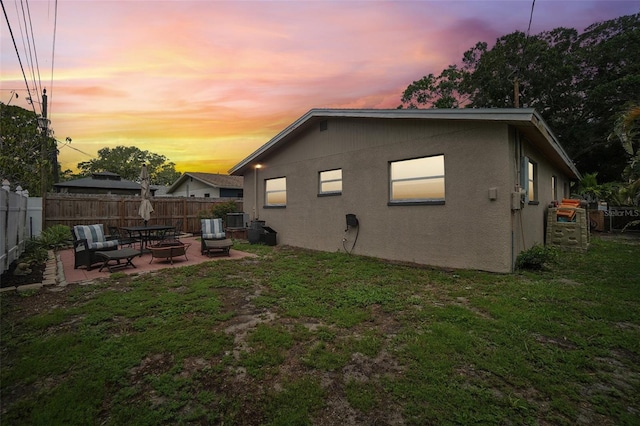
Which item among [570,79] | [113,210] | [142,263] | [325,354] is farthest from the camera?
[570,79]

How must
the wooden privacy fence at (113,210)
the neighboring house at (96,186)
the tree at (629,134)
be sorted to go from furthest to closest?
the neighboring house at (96,186) < the wooden privacy fence at (113,210) < the tree at (629,134)

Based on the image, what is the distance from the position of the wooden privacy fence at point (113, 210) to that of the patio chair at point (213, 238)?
21.1ft

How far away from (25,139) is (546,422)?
52.0 feet

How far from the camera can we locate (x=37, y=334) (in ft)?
11.3

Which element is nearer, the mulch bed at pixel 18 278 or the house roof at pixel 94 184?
the mulch bed at pixel 18 278

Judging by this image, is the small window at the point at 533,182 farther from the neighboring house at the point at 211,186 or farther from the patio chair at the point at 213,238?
the neighboring house at the point at 211,186

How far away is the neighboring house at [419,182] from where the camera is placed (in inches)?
237

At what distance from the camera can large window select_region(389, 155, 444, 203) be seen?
6.88 meters

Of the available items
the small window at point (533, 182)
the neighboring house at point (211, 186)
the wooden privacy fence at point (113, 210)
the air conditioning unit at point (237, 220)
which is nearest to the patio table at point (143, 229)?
the air conditioning unit at point (237, 220)

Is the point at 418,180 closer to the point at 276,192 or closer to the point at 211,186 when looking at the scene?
the point at 276,192

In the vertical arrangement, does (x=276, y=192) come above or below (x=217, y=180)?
below

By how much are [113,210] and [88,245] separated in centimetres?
708

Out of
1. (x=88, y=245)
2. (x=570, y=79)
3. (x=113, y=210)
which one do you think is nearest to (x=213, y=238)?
(x=88, y=245)

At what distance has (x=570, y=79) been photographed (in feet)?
64.0
